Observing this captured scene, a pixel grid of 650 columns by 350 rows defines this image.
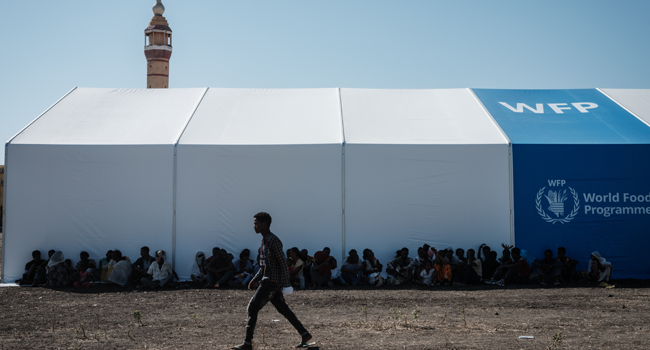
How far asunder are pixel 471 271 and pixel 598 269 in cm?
251

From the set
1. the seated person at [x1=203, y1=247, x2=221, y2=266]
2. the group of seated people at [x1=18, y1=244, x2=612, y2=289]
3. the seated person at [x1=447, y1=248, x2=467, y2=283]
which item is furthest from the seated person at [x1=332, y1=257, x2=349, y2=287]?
the seated person at [x1=203, y1=247, x2=221, y2=266]

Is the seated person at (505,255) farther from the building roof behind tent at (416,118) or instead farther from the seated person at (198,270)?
the seated person at (198,270)

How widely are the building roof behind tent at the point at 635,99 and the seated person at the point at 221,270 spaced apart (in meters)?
9.40

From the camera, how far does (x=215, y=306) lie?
7566 millimetres

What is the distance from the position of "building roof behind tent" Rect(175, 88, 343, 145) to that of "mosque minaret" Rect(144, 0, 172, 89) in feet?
52.1

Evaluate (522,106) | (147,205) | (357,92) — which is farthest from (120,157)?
(522,106)

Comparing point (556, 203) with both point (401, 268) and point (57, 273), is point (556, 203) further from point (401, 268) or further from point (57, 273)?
point (57, 273)

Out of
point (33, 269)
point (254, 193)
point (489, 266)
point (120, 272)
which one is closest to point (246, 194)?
point (254, 193)

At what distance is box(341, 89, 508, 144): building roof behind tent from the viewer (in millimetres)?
10188

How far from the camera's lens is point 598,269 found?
9.55m

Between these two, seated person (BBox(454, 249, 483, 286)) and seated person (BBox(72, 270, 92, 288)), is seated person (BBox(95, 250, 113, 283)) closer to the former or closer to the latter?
seated person (BBox(72, 270, 92, 288))

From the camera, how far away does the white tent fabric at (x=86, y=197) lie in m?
9.88

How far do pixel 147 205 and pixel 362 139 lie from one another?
14.8 ft

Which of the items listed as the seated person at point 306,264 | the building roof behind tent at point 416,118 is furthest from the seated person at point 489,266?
the seated person at point 306,264
